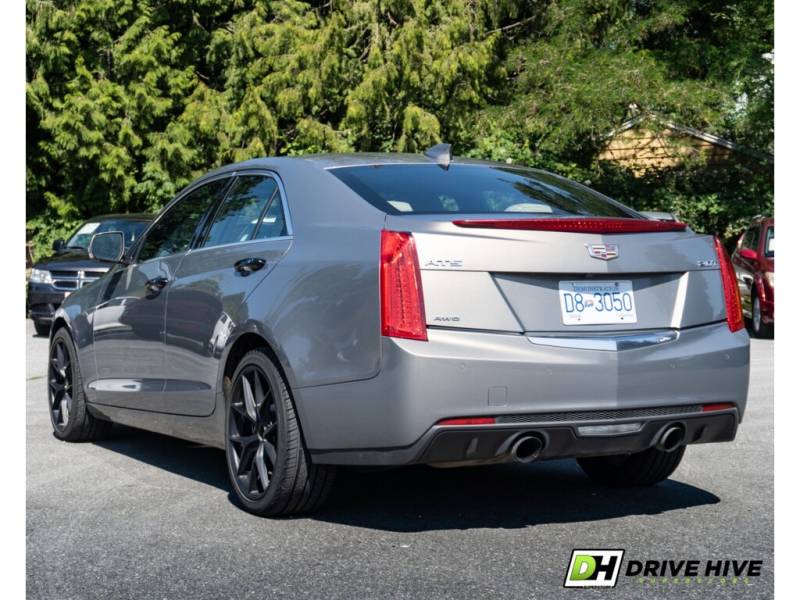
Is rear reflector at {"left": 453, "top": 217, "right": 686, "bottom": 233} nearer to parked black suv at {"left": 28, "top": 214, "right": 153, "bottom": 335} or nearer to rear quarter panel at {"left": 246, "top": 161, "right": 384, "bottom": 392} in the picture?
rear quarter panel at {"left": 246, "top": 161, "right": 384, "bottom": 392}

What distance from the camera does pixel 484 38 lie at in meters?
30.0

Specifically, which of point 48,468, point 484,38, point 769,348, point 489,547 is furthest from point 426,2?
point 489,547

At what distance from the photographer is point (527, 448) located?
519cm

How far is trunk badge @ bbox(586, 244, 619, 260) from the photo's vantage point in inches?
209

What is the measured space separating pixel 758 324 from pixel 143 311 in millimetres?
13611

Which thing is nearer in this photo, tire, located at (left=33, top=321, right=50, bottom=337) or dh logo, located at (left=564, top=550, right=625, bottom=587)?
dh logo, located at (left=564, top=550, right=625, bottom=587)

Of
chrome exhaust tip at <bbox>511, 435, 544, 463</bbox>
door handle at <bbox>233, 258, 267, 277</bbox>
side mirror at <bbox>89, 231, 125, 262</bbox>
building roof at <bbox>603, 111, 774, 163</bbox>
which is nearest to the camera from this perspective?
chrome exhaust tip at <bbox>511, 435, 544, 463</bbox>

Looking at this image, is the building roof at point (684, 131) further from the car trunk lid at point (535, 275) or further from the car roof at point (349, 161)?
the car trunk lid at point (535, 275)

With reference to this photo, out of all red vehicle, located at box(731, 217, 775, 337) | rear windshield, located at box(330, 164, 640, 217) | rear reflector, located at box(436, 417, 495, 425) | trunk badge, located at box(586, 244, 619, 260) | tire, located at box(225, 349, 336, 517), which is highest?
rear windshield, located at box(330, 164, 640, 217)

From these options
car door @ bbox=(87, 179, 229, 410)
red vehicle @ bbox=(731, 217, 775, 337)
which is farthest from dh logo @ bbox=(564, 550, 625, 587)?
red vehicle @ bbox=(731, 217, 775, 337)

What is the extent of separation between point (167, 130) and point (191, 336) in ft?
69.1

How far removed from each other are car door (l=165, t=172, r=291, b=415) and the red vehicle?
13.5 m

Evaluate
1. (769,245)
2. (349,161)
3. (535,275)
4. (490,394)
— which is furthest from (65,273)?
(490,394)

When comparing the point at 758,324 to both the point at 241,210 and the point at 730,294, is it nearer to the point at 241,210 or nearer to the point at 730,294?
the point at 730,294
